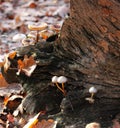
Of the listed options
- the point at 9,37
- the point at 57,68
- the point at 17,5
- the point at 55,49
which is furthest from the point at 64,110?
the point at 17,5

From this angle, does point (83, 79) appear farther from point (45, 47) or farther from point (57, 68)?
point (45, 47)

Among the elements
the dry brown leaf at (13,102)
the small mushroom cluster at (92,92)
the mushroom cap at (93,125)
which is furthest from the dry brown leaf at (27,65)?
the mushroom cap at (93,125)

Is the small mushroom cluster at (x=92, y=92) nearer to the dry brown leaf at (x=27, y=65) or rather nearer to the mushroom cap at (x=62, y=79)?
the mushroom cap at (x=62, y=79)

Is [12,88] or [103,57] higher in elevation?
[103,57]

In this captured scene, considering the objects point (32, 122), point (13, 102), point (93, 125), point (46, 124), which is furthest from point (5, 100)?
point (93, 125)

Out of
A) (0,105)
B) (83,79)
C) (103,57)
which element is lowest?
(0,105)

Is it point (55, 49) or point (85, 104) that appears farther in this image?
point (55, 49)
